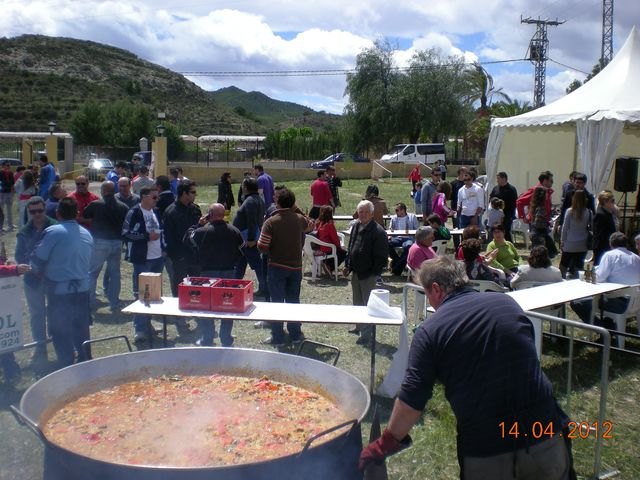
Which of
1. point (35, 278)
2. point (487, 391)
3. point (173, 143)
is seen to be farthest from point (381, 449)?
point (173, 143)

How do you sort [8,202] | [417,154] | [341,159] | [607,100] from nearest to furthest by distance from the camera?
1. [607,100]
2. [8,202]
3. [417,154]
4. [341,159]

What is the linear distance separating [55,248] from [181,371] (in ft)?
7.48

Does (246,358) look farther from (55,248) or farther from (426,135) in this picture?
(426,135)

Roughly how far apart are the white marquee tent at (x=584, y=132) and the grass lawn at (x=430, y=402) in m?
6.20

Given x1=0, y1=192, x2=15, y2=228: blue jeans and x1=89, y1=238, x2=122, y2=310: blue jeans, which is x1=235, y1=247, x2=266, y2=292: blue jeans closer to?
x1=89, y1=238, x2=122, y2=310: blue jeans

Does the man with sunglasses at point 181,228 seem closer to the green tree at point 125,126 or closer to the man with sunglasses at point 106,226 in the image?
the man with sunglasses at point 106,226

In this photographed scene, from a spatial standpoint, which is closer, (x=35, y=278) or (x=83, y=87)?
(x=35, y=278)

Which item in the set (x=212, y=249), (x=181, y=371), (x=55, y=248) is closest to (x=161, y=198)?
(x=212, y=249)

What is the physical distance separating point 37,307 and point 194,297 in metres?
1.93

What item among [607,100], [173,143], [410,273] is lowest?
[410,273]

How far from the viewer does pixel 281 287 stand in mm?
6918

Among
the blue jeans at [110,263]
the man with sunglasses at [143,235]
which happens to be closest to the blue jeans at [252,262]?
the man with sunglasses at [143,235]

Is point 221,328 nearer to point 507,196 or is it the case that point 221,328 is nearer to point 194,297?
point 194,297

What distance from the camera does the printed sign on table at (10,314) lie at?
5.58 m
